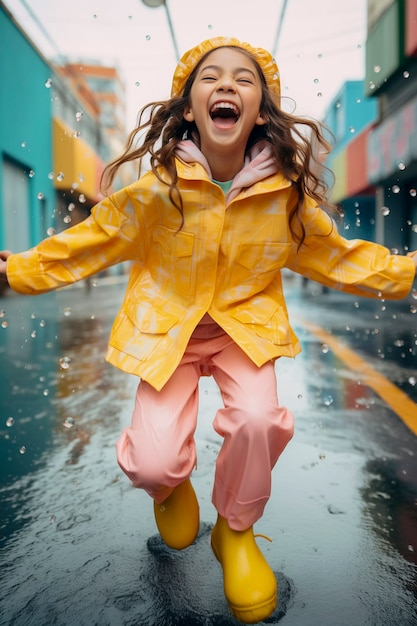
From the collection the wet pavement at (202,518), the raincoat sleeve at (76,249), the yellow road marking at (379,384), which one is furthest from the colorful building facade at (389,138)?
the raincoat sleeve at (76,249)

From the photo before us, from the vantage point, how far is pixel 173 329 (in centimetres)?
225

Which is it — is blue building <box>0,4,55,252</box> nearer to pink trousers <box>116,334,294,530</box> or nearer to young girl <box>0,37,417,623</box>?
young girl <box>0,37,417,623</box>

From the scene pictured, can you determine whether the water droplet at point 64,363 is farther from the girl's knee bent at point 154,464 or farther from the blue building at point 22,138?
the blue building at point 22,138

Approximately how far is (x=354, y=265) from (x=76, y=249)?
917 mm

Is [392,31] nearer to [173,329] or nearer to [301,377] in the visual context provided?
[301,377]

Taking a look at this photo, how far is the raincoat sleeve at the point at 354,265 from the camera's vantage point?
7.91ft

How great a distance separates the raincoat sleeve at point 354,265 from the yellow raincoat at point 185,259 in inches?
2.2

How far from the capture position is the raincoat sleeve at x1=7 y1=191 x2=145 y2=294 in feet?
7.41

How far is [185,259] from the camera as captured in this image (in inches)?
89.5

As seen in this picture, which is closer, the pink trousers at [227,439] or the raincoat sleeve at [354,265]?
the pink trousers at [227,439]

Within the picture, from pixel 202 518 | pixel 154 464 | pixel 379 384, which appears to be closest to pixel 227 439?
pixel 154 464

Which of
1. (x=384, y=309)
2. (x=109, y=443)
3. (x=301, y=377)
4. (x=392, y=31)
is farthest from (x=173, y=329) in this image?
(x=392, y=31)

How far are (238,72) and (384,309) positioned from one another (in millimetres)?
9401

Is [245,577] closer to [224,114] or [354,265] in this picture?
[354,265]
